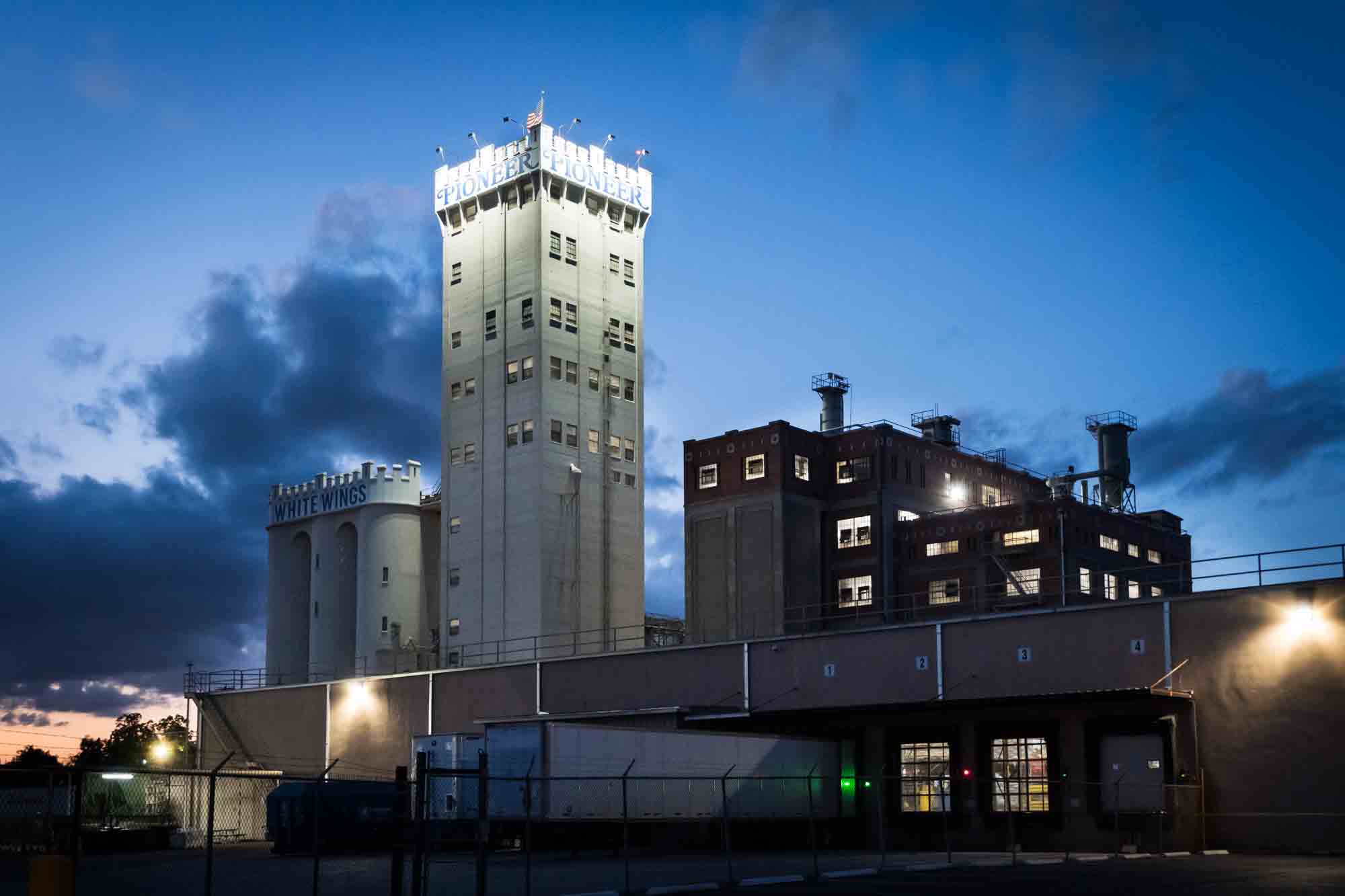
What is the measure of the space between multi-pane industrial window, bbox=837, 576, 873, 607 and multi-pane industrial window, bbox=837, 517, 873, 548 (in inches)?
92.5

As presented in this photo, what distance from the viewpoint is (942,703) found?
46.6 meters

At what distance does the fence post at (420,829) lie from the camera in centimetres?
2138

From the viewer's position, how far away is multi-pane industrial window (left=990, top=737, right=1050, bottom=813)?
4822 centimetres

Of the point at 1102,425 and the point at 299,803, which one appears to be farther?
the point at 1102,425

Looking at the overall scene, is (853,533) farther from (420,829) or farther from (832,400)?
(420,829)

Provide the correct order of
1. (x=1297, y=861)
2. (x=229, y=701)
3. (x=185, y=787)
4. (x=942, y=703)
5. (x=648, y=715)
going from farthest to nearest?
(x=229, y=701) < (x=185, y=787) < (x=648, y=715) < (x=942, y=703) < (x=1297, y=861)

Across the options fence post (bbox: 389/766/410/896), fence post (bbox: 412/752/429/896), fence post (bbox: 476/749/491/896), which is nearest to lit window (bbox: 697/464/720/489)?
fence post (bbox: 476/749/491/896)

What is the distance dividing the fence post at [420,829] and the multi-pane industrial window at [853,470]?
8001 cm

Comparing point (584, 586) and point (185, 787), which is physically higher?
point (584, 586)

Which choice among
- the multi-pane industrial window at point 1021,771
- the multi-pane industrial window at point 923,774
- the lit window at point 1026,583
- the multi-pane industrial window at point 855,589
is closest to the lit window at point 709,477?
the multi-pane industrial window at point 855,589

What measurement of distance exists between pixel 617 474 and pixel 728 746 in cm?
4665

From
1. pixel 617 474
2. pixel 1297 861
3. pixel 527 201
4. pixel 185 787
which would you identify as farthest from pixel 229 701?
pixel 1297 861

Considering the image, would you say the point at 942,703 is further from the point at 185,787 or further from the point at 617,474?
the point at 617,474

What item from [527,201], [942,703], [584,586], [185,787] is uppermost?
[527,201]
